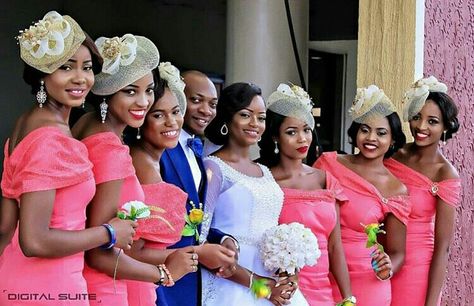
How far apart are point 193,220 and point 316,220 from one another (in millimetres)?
861

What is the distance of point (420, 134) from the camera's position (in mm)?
5312

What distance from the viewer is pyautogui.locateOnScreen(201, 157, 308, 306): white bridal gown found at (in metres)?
4.18

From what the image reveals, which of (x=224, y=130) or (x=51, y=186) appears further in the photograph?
(x=224, y=130)

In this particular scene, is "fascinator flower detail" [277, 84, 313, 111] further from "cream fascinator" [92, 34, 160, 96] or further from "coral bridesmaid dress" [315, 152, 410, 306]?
"cream fascinator" [92, 34, 160, 96]

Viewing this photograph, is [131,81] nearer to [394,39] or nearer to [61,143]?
[61,143]

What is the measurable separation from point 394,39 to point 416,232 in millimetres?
1555

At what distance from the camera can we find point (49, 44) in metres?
3.23

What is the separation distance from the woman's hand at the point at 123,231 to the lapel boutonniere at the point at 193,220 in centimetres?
57

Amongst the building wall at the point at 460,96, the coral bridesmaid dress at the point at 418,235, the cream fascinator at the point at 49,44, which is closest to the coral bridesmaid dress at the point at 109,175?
the cream fascinator at the point at 49,44

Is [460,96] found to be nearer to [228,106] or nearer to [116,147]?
[228,106]

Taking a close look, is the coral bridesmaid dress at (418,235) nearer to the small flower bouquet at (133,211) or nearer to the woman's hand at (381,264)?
the woman's hand at (381,264)

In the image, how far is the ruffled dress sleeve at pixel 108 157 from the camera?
11.0 feet

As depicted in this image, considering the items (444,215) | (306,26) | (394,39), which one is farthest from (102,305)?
(306,26)

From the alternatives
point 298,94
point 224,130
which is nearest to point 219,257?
point 224,130
